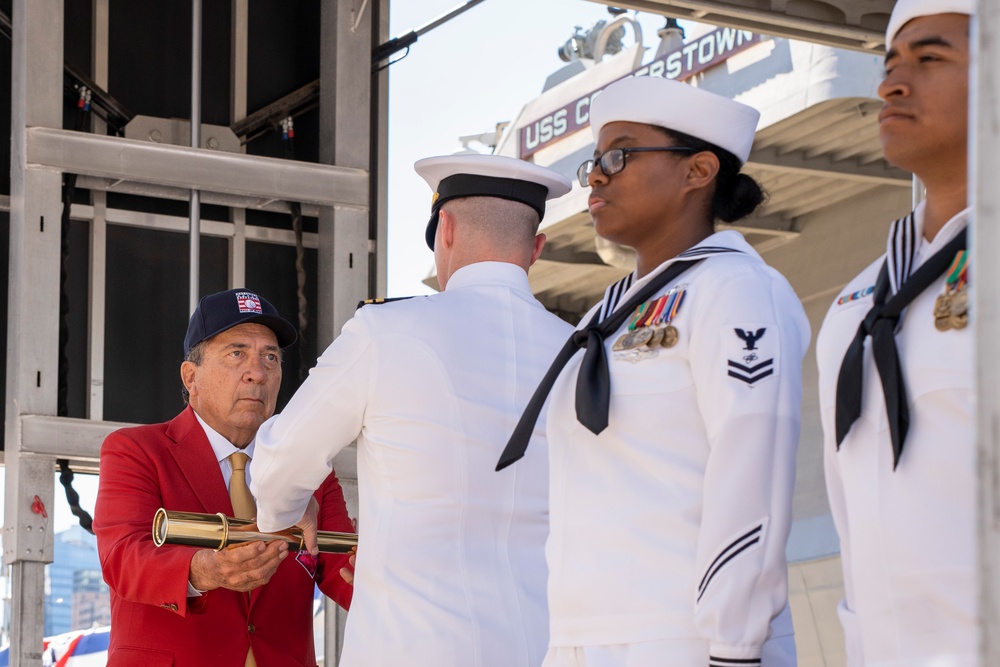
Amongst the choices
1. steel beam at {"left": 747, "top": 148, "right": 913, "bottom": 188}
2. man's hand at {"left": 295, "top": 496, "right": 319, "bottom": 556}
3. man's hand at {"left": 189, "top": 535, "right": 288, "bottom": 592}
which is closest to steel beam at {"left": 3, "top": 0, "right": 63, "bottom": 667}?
man's hand at {"left": 189, "top": 535, "right": 288, "bottom": 592}

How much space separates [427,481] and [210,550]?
27.2 inches

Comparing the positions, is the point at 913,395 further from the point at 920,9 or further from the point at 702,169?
the point at 702,169

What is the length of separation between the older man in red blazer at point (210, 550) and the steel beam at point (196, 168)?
1464 millimetres

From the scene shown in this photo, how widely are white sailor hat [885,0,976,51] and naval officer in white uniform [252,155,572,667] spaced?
1.28 metres

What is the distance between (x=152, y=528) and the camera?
3611 millimetres

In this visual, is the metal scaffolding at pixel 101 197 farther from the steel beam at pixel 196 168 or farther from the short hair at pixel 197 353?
the short hair at pixel 197 353

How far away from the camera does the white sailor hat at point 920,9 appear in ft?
6.76

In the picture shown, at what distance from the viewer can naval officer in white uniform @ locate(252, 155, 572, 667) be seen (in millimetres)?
3068

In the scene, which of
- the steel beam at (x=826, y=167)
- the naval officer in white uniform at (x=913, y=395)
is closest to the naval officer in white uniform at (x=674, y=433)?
the naval officer in white uniform at (x=913, y=395)

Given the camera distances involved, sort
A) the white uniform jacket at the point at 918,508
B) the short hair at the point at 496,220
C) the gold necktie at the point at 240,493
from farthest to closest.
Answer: the gold necktie at the point at 240,493
the short hair at the point at 496,220
the white uniform jacket at the point at 918,508

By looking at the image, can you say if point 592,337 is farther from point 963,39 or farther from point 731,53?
point 731,53

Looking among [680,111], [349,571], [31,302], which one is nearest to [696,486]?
[680,111]

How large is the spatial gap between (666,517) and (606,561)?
120mm

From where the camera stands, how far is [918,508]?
189 centimetres
